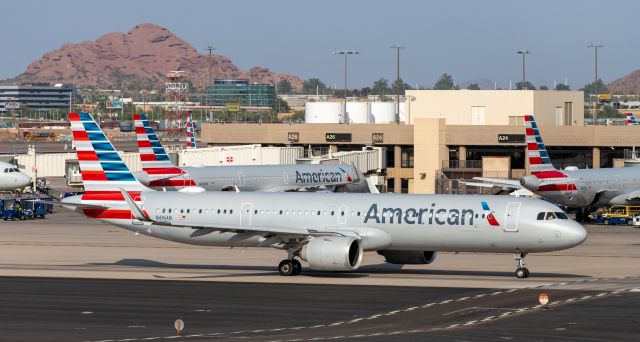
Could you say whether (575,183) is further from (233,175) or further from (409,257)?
(409,257)

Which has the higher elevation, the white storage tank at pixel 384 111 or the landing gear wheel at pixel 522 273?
the white storage tank at pixel 384 111

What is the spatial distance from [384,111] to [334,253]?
111808mm

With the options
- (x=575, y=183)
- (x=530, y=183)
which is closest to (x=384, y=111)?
(x=575, y=183)

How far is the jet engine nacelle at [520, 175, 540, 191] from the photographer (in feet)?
305

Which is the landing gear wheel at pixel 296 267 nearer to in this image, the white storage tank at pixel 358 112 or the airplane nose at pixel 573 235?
the airplane nose at pixel 573 235

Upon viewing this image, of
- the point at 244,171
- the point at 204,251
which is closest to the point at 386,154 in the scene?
the point at 244,171

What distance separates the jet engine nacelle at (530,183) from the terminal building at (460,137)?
24.2 m

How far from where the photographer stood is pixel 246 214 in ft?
187

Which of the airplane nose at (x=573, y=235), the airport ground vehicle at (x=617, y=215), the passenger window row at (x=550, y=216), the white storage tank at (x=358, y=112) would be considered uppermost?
the white storage tank at (x=358, y=112)

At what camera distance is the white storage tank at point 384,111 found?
163250 millimetres

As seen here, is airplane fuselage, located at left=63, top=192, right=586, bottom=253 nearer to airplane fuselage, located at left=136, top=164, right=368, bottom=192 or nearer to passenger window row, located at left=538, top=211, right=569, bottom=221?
passenger window row, located at left=538, top=211, right=569, bottom=221

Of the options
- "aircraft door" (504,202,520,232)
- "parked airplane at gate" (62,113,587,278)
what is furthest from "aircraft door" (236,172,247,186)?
"aircraft door" (504,202,520,232)

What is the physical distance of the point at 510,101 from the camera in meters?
140

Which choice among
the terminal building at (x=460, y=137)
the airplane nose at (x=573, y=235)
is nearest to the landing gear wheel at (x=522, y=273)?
the airplane nose at (x=573, y=235)
